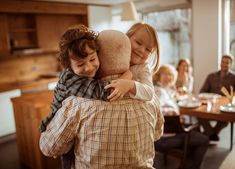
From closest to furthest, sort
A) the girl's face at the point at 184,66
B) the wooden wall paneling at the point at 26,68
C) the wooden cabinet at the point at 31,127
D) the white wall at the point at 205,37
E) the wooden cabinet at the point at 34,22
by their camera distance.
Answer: the wooden cabinet at the point at 31,127
the girl's face at the point at 184,66
the wooden cabinet at the point at 34,22
the white wall at the point at 205,37
the wooden wall paneling at the point at 26,68

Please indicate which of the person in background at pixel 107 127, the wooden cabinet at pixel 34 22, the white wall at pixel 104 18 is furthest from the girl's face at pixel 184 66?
the person in background at pixel 107 127

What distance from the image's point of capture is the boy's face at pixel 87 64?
3.02ft

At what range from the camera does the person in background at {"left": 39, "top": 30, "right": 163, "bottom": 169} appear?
2.98ft

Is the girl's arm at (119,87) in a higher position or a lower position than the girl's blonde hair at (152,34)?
lower

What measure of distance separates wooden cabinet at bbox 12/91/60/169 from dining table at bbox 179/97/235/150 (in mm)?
1527

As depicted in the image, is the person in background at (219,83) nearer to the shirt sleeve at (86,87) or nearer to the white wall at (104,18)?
the white wall at (104,18)

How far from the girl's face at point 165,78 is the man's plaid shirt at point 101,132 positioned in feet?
6.79

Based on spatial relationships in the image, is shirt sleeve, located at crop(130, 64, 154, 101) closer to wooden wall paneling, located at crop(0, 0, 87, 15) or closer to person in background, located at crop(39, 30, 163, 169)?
person in background, located at crop(39, 30, 163, 169)

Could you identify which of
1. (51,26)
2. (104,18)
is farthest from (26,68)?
(104,18)

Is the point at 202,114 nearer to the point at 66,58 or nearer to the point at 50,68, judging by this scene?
the point at 66,58

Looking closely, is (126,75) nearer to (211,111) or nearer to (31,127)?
(211,111)

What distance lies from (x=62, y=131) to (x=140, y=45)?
18.7 inches

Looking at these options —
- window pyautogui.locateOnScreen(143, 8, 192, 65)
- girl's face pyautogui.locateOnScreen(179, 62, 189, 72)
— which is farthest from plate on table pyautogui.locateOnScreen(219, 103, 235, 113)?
window pyautogui.locateOnScreen(143, 8, 192, 65)

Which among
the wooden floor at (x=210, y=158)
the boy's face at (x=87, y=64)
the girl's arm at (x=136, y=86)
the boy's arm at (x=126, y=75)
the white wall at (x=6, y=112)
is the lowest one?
the wooden floor at (x=210, y=158)
